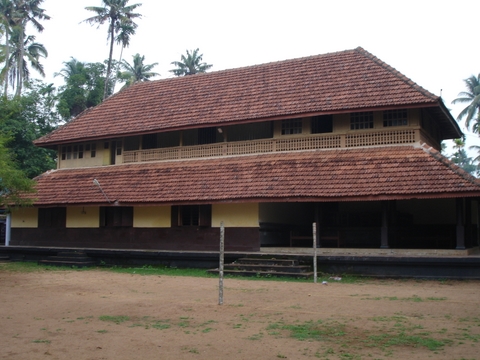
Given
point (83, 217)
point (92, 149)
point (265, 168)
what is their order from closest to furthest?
1. point (265, 168)
2. point (83, 217)
3. point (92, 149)

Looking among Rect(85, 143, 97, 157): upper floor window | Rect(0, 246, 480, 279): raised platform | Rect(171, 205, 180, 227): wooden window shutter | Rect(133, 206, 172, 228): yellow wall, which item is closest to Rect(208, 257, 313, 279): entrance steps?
Rect(0, 246, 480, 279): raised platform

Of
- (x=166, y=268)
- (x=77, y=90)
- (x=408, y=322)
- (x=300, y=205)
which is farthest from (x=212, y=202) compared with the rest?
(x=77, y=90)

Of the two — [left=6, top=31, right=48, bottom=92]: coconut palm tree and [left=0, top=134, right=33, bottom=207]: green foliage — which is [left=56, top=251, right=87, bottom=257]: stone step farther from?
[left=6, top=31, right=48, bottom=92]: coconut palm tree

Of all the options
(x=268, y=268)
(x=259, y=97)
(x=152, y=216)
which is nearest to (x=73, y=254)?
(x=152, y=216)

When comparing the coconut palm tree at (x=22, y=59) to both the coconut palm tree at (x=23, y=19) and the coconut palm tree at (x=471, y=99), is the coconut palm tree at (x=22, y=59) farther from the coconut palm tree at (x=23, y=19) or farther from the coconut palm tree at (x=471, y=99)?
the coconut palm tree at (x=471, y=99)

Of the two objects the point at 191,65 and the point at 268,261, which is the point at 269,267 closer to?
the point at 268,261

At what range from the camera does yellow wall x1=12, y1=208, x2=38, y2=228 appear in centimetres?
2072

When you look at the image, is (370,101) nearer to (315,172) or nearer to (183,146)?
(315,172)

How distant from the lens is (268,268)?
14.7 meters

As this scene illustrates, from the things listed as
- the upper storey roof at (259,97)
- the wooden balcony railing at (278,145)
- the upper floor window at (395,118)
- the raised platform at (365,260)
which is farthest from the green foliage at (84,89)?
the upper floor window at (395,118)

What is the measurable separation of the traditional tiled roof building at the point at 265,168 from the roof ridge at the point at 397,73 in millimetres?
62

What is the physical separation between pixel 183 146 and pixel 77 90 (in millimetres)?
21150

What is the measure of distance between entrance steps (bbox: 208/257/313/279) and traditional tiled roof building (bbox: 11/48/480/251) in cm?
109

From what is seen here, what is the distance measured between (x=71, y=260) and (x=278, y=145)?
8011 millimetres
